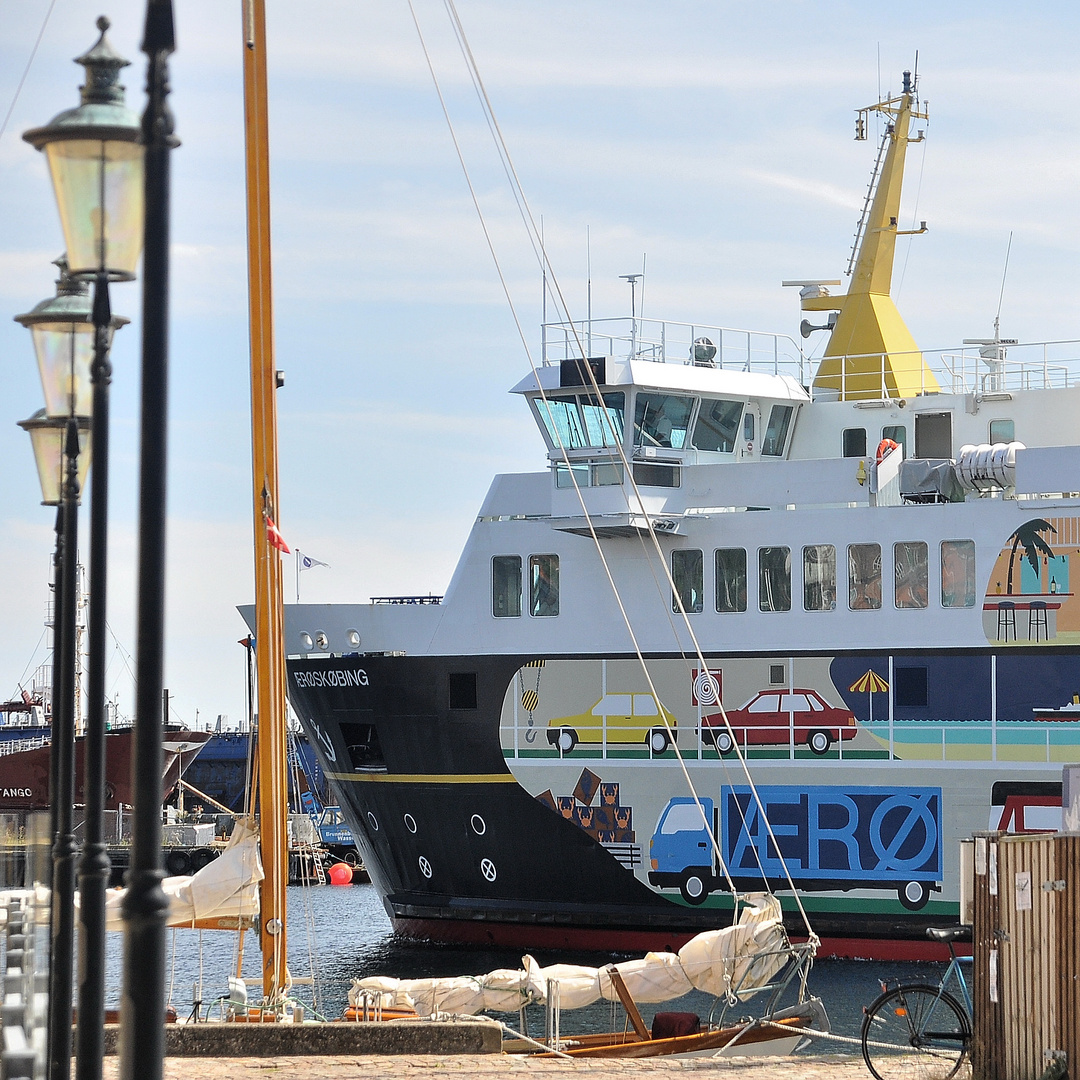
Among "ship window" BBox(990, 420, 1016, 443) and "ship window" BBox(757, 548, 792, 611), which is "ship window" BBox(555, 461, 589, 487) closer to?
"ship window" BBox(757, 548, 792, 611)

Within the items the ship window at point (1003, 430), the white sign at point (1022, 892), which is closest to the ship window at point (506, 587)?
the ship window at point (1003, 430)

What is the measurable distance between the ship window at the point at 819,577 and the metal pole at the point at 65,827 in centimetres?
Result: 1603

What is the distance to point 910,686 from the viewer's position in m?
23.5

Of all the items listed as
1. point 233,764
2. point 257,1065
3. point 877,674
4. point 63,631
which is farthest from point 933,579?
point 233,764

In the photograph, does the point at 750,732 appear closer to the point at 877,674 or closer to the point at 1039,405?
the point at 877,674

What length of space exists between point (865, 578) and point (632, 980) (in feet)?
28.6

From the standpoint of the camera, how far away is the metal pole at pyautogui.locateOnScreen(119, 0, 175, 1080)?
15.5 feet

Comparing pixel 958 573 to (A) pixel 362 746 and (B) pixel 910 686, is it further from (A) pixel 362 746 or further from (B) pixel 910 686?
(A) pixel 362 746

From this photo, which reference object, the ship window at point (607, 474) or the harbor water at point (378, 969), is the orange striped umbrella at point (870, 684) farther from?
the ship window at point (607, 474)

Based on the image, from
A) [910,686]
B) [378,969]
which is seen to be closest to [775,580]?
[910,686]

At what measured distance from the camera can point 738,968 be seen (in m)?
17.8

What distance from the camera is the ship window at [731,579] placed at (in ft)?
80.5

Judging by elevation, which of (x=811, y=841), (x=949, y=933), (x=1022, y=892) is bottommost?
(x=811, y=841)

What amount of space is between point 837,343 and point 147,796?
87.3 ft
